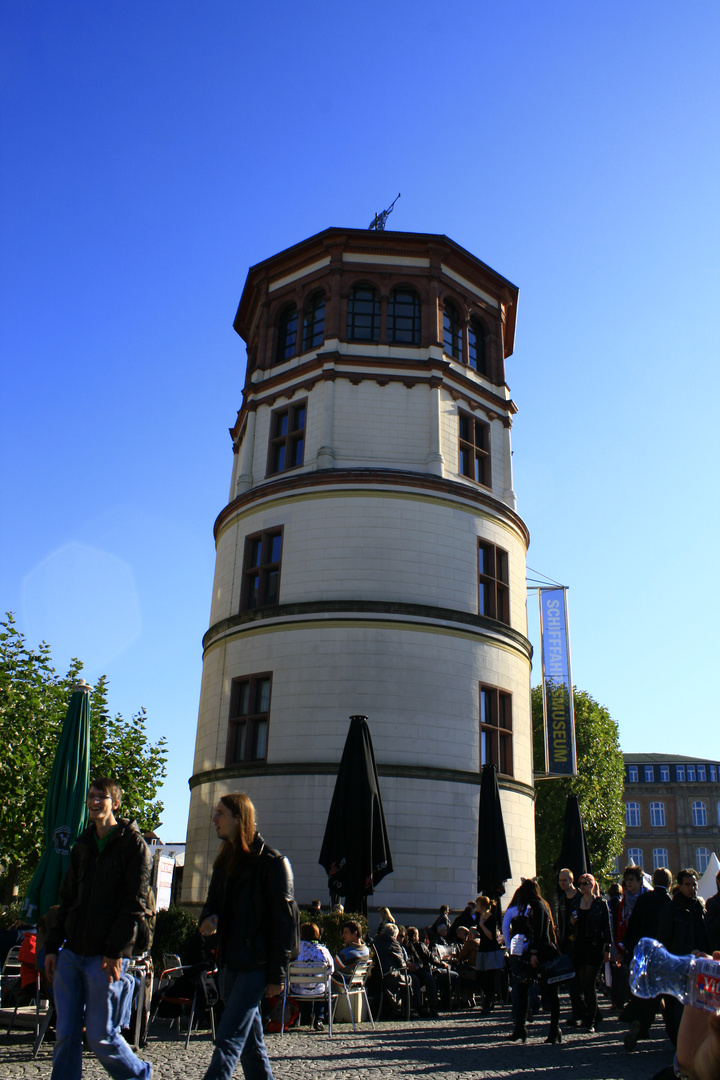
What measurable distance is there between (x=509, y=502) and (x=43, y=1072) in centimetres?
2067

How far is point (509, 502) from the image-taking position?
26266 millimetres

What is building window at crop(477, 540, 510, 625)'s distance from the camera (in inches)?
941

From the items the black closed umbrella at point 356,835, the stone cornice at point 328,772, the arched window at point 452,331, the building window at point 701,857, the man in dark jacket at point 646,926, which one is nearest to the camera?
the man in dark jacket at point 646,926

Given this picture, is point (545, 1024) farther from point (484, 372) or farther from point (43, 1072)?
point (484, 372)

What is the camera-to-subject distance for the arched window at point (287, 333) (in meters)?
27.5

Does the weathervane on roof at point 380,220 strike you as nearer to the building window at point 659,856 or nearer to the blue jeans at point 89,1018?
the blue jeans at point 89,1018

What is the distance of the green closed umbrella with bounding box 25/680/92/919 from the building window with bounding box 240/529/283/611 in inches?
448

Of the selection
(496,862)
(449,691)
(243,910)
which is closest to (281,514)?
(449,691)

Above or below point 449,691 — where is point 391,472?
above

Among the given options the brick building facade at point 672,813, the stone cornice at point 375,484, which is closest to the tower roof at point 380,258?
the stone cornice at point 375,484

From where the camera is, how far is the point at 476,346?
2814 centimetres

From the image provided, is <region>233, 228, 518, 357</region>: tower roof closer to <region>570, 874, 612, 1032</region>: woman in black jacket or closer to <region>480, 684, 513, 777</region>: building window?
<region>480, 684, 513, 777</region>: building window

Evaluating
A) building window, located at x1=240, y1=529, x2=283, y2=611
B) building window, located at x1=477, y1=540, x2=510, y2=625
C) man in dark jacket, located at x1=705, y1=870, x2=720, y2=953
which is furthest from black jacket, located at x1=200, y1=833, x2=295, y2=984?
building window, located at x1=477, y1=540, x2=510, y2=625

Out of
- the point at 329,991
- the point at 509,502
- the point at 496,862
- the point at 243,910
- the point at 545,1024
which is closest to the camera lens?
the point at 243,910
